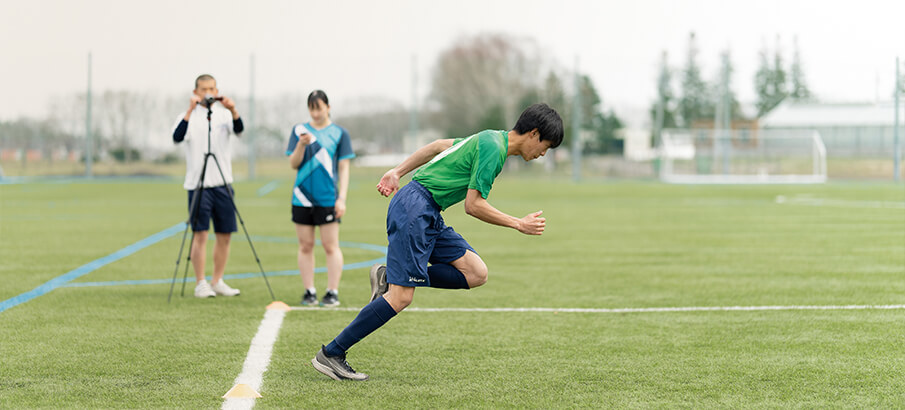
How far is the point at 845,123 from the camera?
4600 centimetres

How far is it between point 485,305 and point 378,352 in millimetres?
2141

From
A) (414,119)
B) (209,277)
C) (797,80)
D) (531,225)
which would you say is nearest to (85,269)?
(209,277)

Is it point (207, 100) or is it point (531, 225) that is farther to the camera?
point (207, 100)

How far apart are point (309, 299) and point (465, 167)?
3.37m

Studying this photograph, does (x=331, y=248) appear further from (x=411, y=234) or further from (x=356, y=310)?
(x=411, y=234)

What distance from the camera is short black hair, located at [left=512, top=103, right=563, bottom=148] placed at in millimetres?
5059

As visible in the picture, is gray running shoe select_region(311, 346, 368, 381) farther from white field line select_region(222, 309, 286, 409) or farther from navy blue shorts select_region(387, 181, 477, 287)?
navy blue shorts select_region(387, 181, 477, 287)

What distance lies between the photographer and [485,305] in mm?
8203

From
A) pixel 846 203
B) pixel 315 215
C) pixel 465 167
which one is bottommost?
pixel 846 203

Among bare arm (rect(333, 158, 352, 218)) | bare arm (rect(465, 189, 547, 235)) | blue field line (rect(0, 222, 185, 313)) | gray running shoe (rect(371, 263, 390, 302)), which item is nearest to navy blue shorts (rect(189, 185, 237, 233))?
bare arm (rect(333, 158, 352, 218))

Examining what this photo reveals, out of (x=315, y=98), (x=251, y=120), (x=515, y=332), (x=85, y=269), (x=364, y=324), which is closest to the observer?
(x=364, y=324)

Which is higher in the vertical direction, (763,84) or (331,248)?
(763,84)

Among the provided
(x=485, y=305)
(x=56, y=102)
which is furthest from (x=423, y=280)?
(x=56, y=102)

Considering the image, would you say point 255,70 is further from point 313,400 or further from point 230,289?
point 313,400
